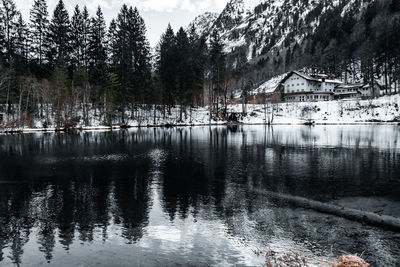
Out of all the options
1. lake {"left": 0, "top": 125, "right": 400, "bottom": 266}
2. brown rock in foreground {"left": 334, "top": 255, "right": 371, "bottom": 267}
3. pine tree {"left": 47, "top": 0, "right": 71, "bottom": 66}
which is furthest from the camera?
pine tree {"left": 47, "top": 0, "right": 71, "bottom": 66}

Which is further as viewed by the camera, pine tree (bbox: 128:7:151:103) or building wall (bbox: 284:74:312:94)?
building wall (bbox: 284:74:312:94)

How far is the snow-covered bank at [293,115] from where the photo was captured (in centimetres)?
7038

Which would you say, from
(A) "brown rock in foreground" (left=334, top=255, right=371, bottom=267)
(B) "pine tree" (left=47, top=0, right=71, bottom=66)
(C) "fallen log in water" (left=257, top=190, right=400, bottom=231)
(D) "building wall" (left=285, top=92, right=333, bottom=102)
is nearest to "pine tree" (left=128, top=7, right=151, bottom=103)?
(B) "pine tree" (left=47, top=0, right=71, bottom=66)

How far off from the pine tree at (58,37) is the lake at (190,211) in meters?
56.3

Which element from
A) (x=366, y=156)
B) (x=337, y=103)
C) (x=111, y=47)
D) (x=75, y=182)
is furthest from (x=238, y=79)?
(x=75, y=182)

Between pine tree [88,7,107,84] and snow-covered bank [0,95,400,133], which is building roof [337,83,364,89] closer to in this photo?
snow-covered bank [0,95,400,133]

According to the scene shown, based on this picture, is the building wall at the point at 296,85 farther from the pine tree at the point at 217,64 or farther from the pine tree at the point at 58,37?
the pine tree at the point at 58,37

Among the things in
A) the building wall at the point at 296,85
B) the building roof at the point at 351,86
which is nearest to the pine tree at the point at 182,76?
the building wall at the point at 296,85

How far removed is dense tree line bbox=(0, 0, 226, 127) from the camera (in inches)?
2330

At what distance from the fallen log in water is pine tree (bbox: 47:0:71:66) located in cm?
7218

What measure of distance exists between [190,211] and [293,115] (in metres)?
80.2

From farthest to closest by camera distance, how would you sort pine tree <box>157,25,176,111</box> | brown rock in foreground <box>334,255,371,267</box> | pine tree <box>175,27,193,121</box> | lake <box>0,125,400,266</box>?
1. pine tree <box>157,25,176,111</box>
2. pine tree <box>175,27,193,121</box>
3. lake <box>0,125,400,266</box>
4. brown rock in foreground <box>334,255,371,267</box>

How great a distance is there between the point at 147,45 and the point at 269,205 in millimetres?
80120

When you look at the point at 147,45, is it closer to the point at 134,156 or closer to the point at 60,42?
the point at 60,42
